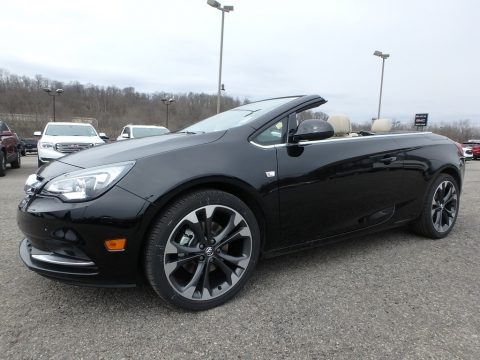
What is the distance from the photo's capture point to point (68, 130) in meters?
10.6

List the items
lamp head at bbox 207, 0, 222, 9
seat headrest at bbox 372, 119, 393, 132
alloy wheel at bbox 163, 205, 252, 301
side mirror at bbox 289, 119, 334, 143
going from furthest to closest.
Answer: lamp head at bbox 207, 0, 222, 9 → seat headrest at bbox 372, 119, 393, 132 → side mirror at bbox 289, 119, 334, 143 → alloy wheel at bbox 163, 205, 252, 301

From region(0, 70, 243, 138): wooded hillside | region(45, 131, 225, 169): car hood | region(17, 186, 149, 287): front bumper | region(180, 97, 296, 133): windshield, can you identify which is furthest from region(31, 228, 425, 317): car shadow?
region(0, 70, 243, 138): wooded hillside

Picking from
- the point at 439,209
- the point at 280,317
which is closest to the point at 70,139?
the point at 439,209

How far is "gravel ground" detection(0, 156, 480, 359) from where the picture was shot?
1.88m

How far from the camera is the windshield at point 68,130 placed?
10383mm

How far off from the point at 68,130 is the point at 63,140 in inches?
49.1

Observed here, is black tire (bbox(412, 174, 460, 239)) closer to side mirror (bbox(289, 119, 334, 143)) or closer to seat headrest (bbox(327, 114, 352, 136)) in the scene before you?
seat headrest (bbox(327, 114, 352, 136))

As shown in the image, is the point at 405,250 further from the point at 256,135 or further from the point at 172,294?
the point at 172,294

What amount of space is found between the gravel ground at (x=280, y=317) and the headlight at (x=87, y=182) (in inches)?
29.3

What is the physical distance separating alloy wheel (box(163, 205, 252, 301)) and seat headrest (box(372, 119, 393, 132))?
225cm

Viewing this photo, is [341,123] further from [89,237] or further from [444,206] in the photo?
[89,237]

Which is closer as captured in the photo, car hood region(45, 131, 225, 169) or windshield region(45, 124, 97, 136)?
car hood region(45, 131, 225, 169)

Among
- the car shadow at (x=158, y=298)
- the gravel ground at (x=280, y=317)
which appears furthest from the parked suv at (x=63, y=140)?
the gravel ground at (x=280, y=317)

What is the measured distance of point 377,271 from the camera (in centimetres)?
290
